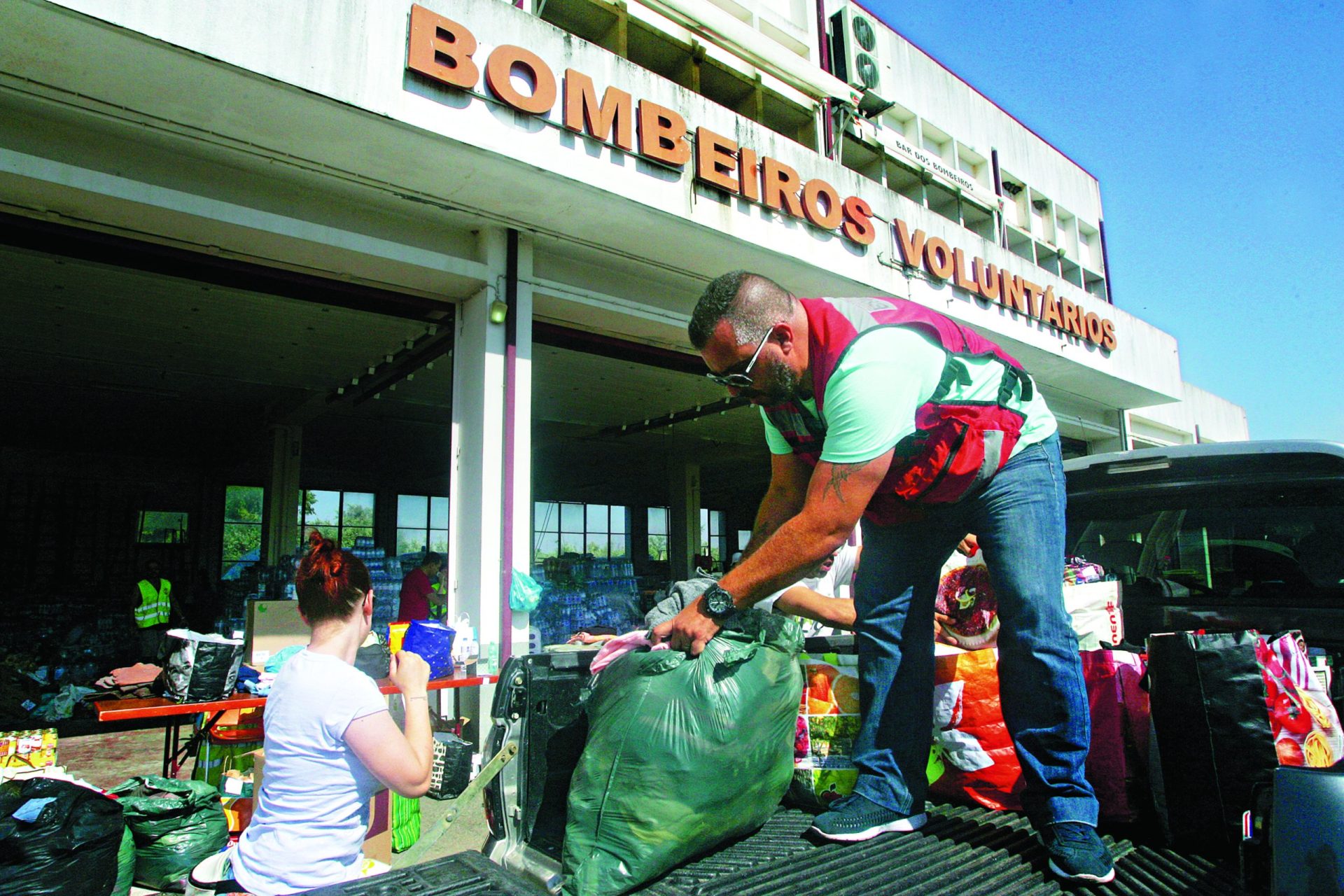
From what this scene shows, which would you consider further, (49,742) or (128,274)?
(128,274)

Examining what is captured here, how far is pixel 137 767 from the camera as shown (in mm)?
6387

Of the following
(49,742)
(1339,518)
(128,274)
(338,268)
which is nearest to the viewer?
(1339,518)

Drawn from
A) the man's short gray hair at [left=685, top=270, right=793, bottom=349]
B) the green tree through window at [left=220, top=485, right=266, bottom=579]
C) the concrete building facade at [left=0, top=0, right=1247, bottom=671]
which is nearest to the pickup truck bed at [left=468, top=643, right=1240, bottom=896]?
the man's short gray hair at [left=685, top=270, right=793, bottom=349]

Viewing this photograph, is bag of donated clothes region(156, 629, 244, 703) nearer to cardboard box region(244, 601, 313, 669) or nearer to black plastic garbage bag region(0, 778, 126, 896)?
cardboard box region(244, 601, 313, 669)

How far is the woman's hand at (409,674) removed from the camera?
222 cm

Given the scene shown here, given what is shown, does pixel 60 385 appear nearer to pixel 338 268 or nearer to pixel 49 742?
pixel 338 268

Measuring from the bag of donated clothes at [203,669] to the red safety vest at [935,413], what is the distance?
13.2 feet

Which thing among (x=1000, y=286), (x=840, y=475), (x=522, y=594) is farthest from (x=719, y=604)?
(x=1000, y=286)

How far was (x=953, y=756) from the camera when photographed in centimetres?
237

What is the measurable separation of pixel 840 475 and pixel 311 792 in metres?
1.73

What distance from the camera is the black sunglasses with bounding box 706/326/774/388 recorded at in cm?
209

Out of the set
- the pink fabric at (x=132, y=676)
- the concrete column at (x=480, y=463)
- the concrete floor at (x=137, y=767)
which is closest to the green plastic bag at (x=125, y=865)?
the concrete floor at (x=137, y=767)

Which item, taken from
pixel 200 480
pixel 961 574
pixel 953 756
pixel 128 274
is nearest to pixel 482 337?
pixel 128 274

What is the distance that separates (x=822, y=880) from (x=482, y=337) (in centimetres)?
570
